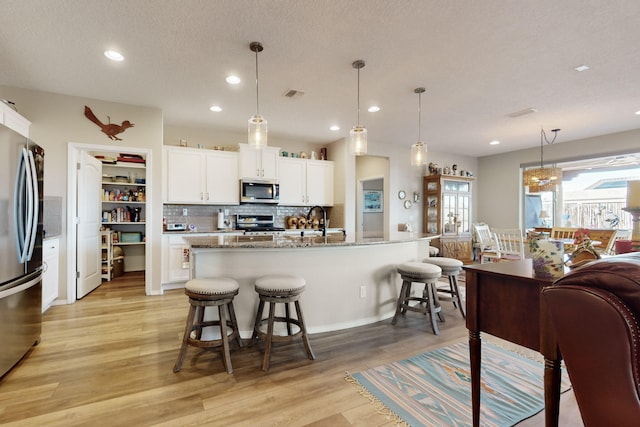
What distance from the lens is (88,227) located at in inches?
169

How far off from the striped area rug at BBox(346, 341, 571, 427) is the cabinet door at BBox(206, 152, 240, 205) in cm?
384

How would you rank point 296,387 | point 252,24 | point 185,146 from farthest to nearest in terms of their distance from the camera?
1. point 185,146
2. point 252,24
3. point 296,387

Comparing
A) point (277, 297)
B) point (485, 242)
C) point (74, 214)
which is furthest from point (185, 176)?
point (485, 242)

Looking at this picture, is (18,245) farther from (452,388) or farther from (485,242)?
(485,242)

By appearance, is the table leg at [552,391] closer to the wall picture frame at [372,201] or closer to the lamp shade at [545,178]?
the lamp shade at [545,178]

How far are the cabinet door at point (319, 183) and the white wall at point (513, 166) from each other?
4181 millimetres

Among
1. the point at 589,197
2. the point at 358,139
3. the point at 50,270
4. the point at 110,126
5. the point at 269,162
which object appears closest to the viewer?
the point at 358,139

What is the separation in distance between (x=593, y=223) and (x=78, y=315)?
8.97 m

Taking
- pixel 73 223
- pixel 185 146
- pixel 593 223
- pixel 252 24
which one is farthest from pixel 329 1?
pixel 593 223

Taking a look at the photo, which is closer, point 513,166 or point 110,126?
point 110,126

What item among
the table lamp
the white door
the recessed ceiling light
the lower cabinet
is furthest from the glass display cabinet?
the white door

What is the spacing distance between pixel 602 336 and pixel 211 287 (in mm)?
2082

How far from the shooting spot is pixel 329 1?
2090 millimetres

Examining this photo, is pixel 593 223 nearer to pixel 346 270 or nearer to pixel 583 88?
pixel 583 88
